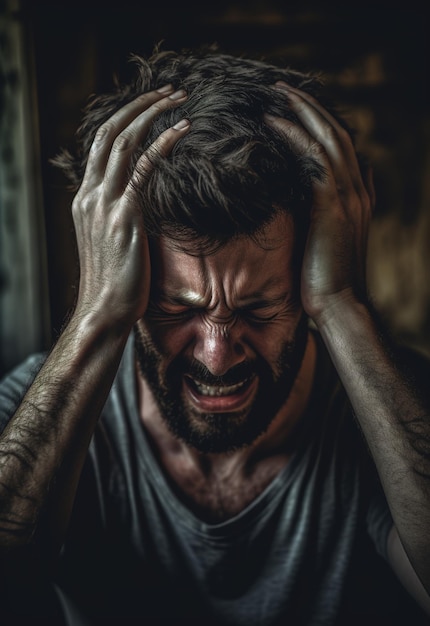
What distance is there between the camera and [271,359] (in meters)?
1.36

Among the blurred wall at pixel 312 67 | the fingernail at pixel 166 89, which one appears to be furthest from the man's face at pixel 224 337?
the blurred wall at pixel 312 67

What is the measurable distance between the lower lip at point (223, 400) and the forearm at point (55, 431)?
0.23m

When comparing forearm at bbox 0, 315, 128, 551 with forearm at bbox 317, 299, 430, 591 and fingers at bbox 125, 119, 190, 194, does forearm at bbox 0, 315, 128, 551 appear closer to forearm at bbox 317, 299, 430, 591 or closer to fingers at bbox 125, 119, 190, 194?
fingers at bbox 125, 119, 190, 194

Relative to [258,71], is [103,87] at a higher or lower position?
higher

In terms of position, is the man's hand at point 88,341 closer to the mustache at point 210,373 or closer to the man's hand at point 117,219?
the man's hand at point 117,219

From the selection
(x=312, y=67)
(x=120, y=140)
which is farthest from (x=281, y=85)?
(x=312, y=67)

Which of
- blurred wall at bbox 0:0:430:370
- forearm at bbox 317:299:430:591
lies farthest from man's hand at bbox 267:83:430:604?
blurred wall at bbox 0:0:430:370

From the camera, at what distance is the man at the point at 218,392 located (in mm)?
1157

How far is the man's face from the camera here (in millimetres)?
1214

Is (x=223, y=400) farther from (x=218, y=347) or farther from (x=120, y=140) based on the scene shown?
(x=120, y=140)

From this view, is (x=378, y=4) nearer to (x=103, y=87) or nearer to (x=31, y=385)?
(x=103, y=87)

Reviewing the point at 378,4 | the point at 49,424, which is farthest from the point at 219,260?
the point at 378,4

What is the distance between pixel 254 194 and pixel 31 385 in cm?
64

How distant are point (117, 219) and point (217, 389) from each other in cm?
46
